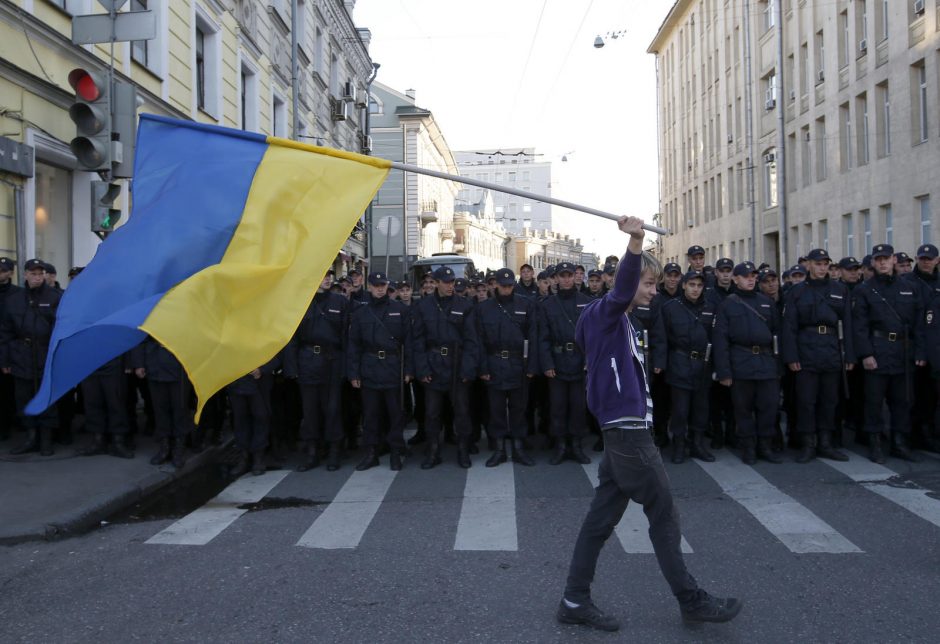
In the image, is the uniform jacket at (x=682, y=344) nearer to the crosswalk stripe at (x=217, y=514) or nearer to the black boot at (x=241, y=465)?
the crosswalk stripe at (x=217, y=514)

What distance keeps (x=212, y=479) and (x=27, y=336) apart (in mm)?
2724

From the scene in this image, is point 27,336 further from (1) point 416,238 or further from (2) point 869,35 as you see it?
(1) point 416,238

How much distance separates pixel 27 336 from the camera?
9.30 m

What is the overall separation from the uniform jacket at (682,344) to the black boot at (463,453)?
7.31ft

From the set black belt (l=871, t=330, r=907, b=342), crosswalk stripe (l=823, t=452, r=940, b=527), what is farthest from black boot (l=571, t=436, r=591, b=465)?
black belt (l=871, t=330, r=907, b=342)

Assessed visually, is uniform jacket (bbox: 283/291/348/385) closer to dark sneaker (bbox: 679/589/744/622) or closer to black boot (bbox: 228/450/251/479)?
black boot (bbox: 228/450/251/479)

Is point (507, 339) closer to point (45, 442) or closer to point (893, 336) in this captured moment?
point (893, 336)

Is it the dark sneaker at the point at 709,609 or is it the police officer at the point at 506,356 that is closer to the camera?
the dark sneaker at the point at 709,609

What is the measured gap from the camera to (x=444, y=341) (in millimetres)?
9344

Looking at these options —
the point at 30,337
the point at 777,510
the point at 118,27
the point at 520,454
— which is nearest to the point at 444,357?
the point at 520,454

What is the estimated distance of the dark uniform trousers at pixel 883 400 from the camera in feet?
29.4

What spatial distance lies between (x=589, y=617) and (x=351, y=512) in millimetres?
3108

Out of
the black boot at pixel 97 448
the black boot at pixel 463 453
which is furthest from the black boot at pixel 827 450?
the black boot at pixel 97 448

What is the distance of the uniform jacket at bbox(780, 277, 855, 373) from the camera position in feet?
29.5
